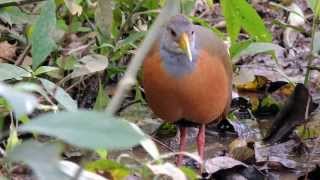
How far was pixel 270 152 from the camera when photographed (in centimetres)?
354

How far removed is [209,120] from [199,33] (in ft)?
1.22

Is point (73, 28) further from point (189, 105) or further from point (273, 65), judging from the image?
point (273, 65)

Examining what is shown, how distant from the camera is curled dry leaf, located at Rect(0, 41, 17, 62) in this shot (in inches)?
156

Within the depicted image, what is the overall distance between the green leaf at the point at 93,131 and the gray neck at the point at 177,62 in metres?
2.30

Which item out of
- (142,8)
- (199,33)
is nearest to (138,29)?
(142,8)

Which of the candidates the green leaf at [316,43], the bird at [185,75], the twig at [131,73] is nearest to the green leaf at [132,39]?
the bird at [185,75]

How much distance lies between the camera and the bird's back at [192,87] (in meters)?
3.27

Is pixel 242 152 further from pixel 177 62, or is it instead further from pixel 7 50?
pixel 7 50

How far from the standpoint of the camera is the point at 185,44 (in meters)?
3.29

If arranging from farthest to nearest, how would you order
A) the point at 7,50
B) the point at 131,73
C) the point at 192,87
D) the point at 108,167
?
A: the point at 7,50 → the point at 192,87 → the point at 108,167 → the point at 131,73

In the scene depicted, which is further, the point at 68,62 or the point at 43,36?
the point at 68,62

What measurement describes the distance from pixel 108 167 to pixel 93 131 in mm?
1079

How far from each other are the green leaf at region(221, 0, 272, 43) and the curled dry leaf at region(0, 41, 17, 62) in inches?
44.8

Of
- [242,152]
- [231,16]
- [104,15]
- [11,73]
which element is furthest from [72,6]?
[242,152]
